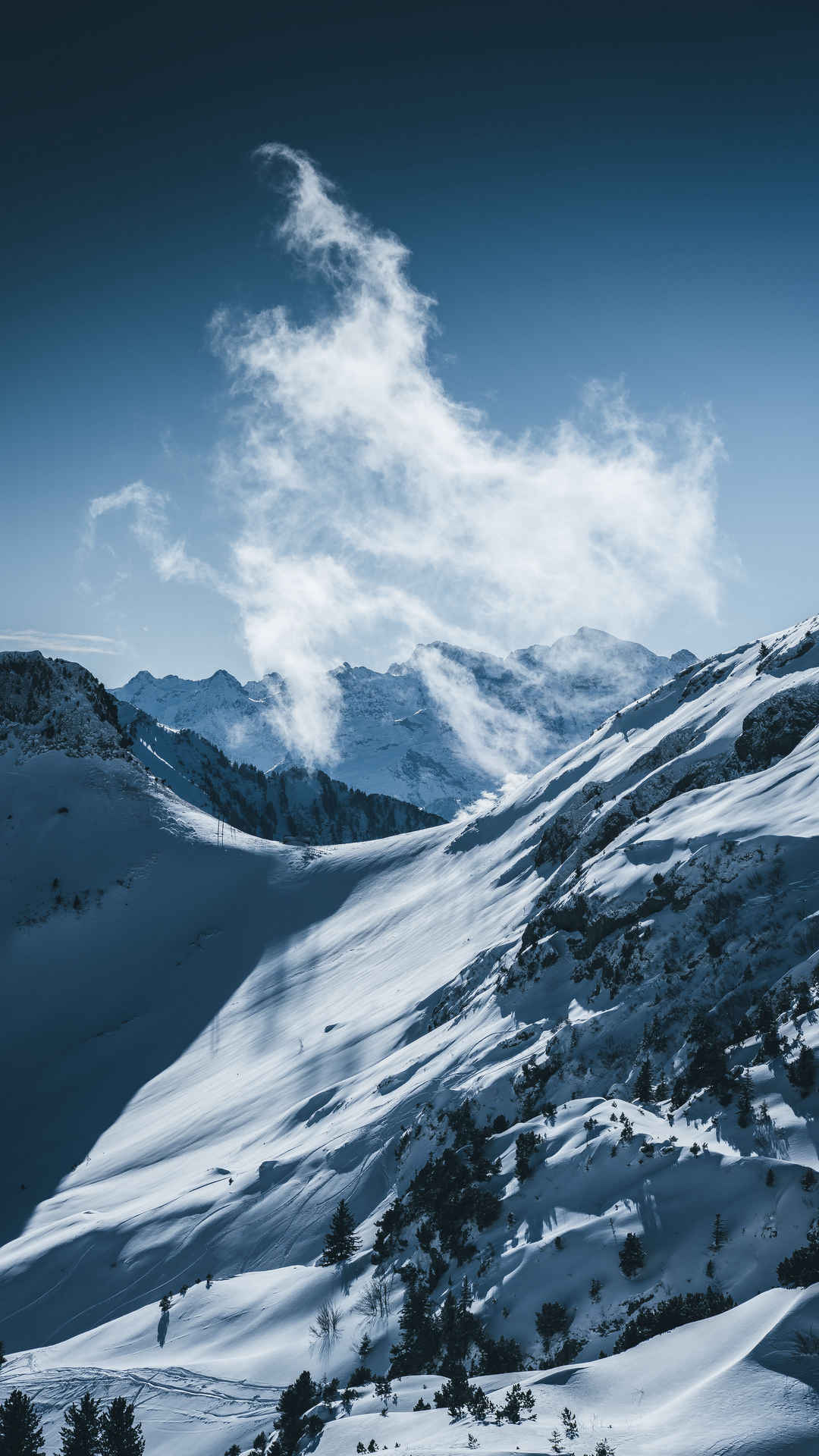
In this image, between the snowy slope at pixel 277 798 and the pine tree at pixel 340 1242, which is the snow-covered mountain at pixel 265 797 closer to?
the snowy slope at pixel 277 798

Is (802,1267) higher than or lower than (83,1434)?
higher

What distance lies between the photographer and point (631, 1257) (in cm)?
1309

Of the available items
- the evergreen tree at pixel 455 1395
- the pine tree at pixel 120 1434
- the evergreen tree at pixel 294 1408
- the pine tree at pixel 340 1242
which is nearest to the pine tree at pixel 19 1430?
the pine tree at pixel 120 1434

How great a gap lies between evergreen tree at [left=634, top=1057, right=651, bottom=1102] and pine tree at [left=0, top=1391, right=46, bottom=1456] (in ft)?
54.7

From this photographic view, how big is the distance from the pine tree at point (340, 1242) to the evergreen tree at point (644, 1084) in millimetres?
9416

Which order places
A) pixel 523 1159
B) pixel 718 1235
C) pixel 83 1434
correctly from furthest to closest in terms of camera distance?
pixel 523 1159
pixel 83 1434
pixel 718 1235

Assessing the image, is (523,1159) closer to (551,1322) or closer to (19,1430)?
(551,1322)

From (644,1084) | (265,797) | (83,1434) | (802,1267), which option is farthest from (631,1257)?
(265,797)

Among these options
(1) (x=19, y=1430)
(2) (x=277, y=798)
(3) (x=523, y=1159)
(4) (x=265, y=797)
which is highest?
(4) (x=265, y=797)

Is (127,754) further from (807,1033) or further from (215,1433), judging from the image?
(807,1033)

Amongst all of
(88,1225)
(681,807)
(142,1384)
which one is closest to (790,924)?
(681,807)

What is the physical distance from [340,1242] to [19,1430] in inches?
330

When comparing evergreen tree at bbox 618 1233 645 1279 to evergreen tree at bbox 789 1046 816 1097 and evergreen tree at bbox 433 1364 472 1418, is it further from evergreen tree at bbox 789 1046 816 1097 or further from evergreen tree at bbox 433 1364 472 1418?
evergreen tree at bbox 789 1046 816 1097

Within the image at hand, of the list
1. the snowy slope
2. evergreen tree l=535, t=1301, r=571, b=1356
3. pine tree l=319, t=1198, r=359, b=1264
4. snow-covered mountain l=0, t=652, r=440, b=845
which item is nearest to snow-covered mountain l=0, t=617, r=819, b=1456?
evergreen tree l=535, t=1301, r=571, b=1356
